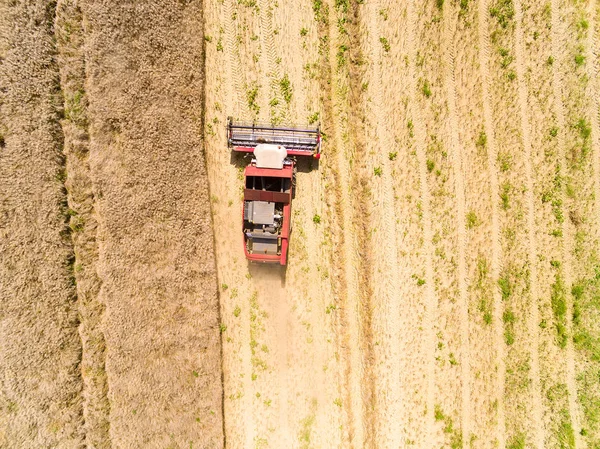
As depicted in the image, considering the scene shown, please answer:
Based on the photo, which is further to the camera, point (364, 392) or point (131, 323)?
point (364, 392)

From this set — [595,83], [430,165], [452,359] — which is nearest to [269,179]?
[430,165]

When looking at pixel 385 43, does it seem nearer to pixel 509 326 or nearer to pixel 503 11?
pixel 503 11

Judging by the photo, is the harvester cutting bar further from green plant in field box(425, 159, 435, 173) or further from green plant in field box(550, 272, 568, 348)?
green plant in field box(550, 272, 568, 348)

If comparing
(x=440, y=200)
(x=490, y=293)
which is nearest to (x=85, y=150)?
(x=440, y=200)

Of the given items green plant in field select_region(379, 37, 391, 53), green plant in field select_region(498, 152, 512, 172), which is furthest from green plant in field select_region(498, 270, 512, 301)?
green plant in field select_region(379, 37, 391, 53)

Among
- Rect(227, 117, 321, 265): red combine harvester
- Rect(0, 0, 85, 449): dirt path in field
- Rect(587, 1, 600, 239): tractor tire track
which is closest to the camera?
Rect(0, 0, 85, 449): dirt path in field

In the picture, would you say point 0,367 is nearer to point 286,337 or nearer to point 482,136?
point 286,337
